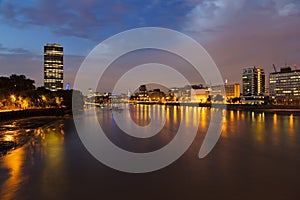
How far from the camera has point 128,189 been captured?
954 centimetres

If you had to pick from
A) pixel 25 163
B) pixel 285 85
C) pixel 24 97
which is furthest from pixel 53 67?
pixel 25 163

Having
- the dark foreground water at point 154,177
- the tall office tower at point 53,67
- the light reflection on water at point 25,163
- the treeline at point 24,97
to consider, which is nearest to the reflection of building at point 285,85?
the treeline at point 24,97

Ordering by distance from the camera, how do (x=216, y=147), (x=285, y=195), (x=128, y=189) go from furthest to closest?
1. (x=216, y=147)
2. (x=128, y=189)
3. (x=285, y=195)

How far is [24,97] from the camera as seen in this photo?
5734cm

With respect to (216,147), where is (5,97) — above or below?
above

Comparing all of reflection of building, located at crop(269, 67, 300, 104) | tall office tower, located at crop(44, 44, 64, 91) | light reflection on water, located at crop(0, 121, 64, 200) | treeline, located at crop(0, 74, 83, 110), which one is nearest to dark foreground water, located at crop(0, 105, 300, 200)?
light reflection on water, located at crop(0, 121, 64, 200)

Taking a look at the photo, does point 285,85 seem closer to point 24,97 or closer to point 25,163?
point 24,97

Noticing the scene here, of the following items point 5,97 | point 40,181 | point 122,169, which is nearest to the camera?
point 40,181

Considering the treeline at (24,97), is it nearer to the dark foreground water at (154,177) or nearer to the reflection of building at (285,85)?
the dark foreground water at (154,177)

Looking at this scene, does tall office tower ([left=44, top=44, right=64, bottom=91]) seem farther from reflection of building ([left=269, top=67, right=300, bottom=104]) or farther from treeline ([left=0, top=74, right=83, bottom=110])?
reflection of building ([left=269, top=67, right=300, bottom=104])

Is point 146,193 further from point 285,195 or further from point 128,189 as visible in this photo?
point 285,195

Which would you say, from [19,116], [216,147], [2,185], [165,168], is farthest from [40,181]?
[19,116]

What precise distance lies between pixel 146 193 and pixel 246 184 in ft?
13.5

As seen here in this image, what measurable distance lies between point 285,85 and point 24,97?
15894cm
